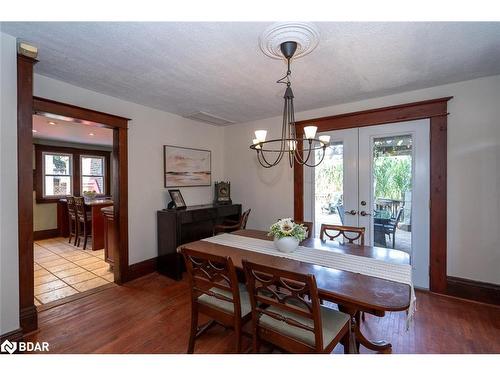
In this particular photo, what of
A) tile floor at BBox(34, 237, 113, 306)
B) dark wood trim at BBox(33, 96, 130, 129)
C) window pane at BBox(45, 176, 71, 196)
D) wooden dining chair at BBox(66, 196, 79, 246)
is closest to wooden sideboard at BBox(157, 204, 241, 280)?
tile floor at BBox(34, 237, 113, 306)

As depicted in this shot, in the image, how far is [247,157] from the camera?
4297 mm

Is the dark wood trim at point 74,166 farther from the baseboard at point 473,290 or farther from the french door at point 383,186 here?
the baseboard at point 473,290

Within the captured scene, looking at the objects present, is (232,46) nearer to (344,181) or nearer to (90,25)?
(90,25)

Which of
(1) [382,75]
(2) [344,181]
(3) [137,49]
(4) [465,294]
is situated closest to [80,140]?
(3) [137,49]

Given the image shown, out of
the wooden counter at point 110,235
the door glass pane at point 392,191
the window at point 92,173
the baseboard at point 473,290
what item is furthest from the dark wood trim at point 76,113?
the baseboard at point 473,290

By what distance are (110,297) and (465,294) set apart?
4.01 meters

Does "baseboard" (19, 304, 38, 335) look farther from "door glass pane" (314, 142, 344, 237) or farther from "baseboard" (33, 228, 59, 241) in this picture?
"baseboard" (33, 228, 59, 241)

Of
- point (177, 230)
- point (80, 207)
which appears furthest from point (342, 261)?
point (80, 207)

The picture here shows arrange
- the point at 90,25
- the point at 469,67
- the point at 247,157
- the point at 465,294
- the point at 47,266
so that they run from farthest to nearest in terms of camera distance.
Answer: the point at 247,157 < the point at 47,266 < the point at 465,294 < the point at 469,67 < the point at 90,25

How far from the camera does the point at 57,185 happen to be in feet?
18.8

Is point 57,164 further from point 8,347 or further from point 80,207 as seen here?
point 8,347

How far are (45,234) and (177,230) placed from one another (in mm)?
4266

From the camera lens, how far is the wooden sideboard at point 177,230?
324 cm

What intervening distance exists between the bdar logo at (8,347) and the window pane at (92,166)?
5346 millimetres
